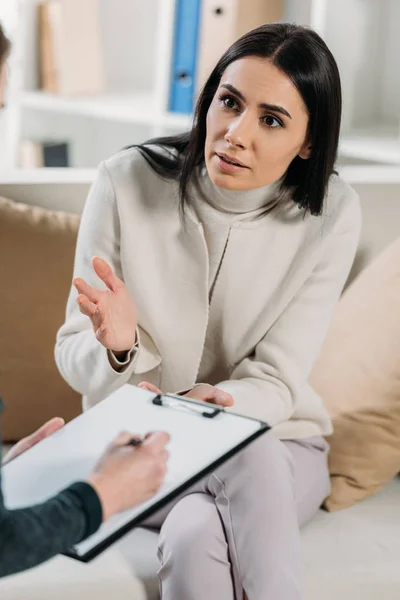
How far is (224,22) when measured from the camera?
2.31 meters

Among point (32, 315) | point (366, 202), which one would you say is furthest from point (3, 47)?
point (366, 202)

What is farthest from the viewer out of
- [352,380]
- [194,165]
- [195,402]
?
[352,380]

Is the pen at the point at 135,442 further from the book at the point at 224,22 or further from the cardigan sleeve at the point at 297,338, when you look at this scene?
the book at the point at 224,22

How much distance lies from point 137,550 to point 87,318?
1.22 ft

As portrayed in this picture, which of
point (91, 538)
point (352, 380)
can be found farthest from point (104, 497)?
point (352, 380)

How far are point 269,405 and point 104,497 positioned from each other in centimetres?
58

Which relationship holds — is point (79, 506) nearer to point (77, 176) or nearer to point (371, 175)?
point (77, 176)

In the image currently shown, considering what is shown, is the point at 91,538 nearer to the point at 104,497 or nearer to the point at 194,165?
the point at 104,497

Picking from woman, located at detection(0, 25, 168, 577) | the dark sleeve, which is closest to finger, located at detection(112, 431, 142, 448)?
woman, located at detection(0, 25, 168, 577)

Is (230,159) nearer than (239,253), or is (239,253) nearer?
(230,159)

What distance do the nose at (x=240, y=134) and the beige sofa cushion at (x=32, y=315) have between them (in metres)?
0.53

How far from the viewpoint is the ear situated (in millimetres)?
1393

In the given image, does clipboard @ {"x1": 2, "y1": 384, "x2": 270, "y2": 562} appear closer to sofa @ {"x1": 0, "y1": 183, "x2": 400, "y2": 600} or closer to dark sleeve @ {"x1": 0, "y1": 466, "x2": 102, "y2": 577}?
dark sleeve @ {"x1": 0, "y1": 466, "x2": 102, "y2": 577}

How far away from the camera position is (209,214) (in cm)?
145
